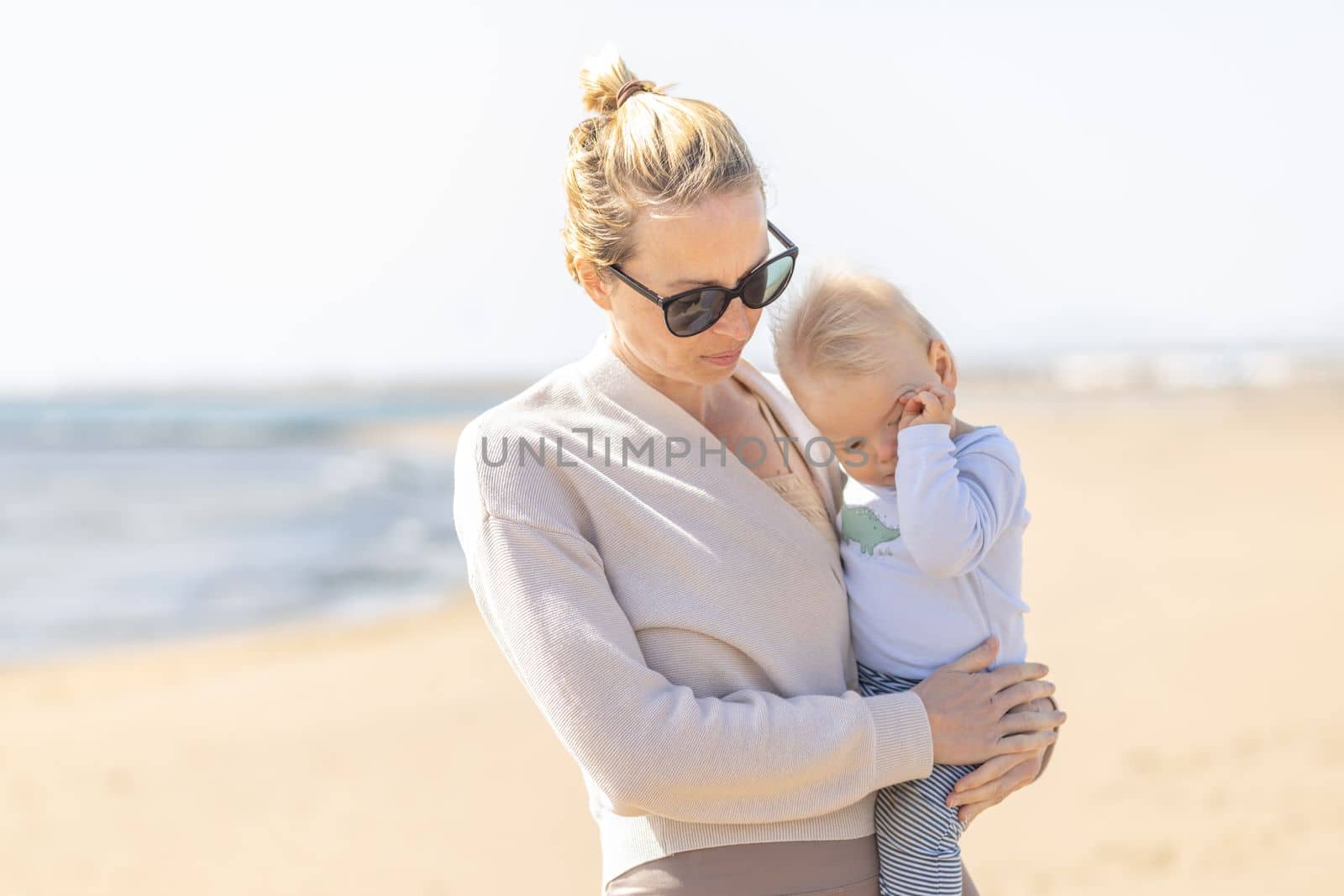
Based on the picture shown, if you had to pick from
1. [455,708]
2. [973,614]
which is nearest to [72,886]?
[455,708]

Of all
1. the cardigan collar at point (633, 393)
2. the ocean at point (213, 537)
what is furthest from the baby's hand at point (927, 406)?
the ocean at point (213, 537)

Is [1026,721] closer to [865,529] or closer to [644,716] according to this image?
[865,529]

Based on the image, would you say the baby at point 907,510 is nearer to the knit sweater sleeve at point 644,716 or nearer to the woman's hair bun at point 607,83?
the knit sweater sleeve at point 644,716

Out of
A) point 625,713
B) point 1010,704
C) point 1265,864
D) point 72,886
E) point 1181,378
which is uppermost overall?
point 625,713

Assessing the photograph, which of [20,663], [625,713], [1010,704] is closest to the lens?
[625,713]

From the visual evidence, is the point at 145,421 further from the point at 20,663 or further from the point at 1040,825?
the point at 1040,825

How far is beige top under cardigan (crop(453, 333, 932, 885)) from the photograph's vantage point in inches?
65.5

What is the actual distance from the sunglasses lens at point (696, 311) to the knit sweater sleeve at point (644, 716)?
390mm

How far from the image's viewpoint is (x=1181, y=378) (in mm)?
37781

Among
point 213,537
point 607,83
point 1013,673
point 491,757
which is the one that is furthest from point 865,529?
point 213,537

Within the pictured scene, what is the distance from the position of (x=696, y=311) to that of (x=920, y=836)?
938mm

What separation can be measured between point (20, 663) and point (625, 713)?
8528 millimetres

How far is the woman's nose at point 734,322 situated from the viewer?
1.89 m

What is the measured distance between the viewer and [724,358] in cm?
196
